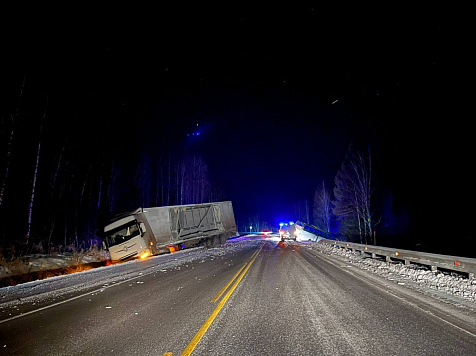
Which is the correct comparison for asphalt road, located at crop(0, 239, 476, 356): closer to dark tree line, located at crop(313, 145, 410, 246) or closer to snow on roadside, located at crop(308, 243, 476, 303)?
snow on roadside, located at crop(308, 243, 476, 303)

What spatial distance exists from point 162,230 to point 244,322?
645 inches

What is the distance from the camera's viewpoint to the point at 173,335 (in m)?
4.63

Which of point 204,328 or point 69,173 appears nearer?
point 204,328

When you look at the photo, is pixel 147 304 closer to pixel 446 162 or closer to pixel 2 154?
pixel 2 154

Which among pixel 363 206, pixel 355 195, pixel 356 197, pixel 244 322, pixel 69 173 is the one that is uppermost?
pixel 69 173

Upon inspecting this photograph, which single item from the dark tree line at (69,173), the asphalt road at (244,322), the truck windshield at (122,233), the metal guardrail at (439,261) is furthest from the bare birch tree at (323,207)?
the asphalt road at (244,322)

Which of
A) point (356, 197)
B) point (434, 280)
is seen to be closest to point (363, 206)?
point (356, 197)

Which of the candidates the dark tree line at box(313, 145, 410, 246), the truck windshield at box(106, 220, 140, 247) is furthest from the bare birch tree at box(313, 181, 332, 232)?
the truck windshield at box(106, 220, 140, 247)

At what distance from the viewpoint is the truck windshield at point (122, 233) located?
18.0m

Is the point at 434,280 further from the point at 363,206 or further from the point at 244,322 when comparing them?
the point at 363,206

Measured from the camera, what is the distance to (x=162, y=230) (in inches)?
806

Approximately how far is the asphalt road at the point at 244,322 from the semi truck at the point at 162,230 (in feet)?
31.6

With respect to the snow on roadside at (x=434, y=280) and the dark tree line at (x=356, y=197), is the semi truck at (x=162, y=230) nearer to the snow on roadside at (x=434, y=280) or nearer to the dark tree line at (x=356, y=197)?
the snow on roadside at (x=434, y=280)

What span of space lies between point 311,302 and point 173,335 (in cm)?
336
